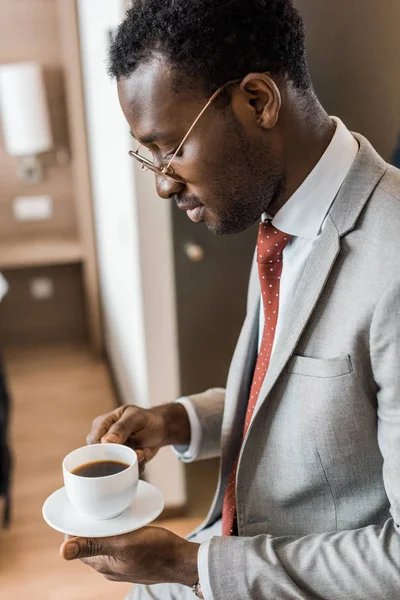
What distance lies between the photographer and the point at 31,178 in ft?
11.7

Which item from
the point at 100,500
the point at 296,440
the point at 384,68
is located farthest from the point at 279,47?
the point at 384,68

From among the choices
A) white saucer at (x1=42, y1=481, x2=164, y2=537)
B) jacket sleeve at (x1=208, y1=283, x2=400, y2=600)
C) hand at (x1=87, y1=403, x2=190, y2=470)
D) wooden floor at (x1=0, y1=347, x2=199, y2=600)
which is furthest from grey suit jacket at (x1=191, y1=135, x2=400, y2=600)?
wooden floor at (x1=0, y1=347, x2=199, y2=600)

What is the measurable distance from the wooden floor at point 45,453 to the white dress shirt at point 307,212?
4.12ft

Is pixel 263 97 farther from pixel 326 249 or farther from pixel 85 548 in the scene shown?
pixel 85 548

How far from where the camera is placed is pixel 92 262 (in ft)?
11.7

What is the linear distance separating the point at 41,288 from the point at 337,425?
310cm

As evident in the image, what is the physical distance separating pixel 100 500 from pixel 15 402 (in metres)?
2.39

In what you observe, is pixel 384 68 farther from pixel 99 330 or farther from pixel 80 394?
pixel 99 330

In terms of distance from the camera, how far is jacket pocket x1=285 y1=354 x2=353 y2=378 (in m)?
0.84

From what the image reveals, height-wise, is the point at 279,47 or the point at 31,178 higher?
the point at 279,47

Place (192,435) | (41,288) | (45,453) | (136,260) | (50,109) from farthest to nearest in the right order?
(41,288) < (50,109) < (45,453) < (136,260) < (192,435)

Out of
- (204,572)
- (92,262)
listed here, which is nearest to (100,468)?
(204,572)

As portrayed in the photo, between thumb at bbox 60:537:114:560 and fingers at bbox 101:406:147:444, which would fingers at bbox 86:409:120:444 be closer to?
fingers at bbox 101:406:147:444

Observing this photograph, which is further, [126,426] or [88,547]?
[126,426]
